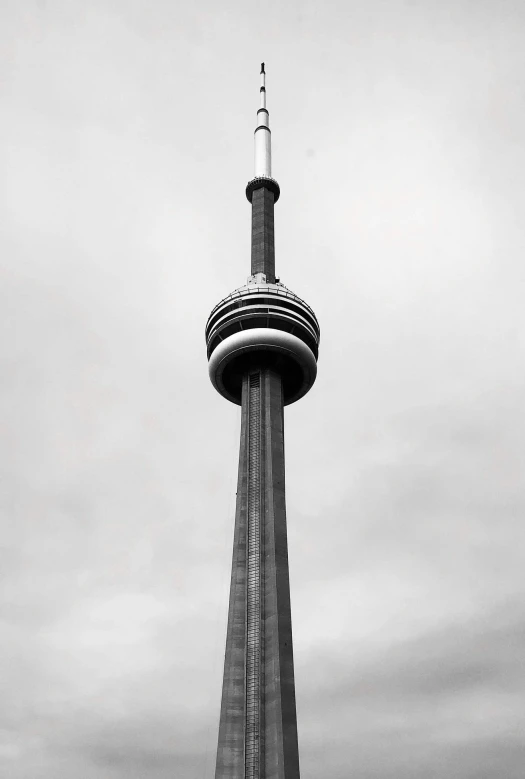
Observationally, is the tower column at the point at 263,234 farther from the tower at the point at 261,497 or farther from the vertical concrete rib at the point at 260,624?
the vertical concrete rib at the point at 260,624

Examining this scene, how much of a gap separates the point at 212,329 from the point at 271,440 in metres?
12.4

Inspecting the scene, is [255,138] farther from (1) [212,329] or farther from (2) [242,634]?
(2) [242,634]

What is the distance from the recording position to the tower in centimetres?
5112

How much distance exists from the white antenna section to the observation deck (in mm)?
14701

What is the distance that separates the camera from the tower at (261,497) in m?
51.1

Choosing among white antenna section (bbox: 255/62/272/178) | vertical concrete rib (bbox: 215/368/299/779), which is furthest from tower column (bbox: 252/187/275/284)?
vertical concrete rib (bbox: 215/368/299/779)

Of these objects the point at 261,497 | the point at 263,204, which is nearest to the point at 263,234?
the point at 263,204

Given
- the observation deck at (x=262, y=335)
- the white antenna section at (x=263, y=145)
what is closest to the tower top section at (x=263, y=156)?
the white antenna section at (x=263, y=145)

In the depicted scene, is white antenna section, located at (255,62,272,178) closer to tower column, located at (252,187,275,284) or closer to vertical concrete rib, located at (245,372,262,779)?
tower column, located at (252,187,275,284)

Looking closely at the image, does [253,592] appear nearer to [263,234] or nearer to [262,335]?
[262,335]

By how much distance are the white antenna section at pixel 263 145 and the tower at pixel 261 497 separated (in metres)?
0.29

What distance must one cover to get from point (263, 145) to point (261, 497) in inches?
1535

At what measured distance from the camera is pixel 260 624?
5459 cm

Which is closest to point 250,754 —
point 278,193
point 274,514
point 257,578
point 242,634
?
point 242,634
